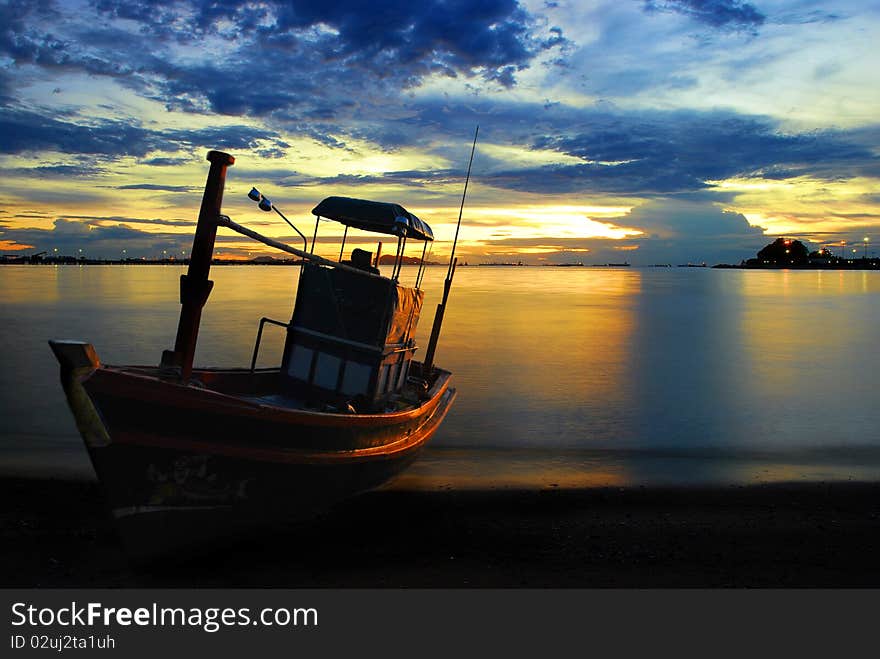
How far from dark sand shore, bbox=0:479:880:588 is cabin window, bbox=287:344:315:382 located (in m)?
2.15

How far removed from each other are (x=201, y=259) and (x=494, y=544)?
16.3ft

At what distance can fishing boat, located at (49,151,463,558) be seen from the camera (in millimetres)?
6965

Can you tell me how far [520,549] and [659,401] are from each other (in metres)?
14.1

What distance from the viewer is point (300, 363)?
10922 mm

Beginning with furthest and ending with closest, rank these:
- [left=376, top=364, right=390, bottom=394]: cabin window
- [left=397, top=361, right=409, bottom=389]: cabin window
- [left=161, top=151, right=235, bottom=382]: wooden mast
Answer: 1. [left=397, top=361, right=409, bottom=389]: cabin window
2. [left=376, top=364, right=390, bottom=394]: cabin window
3. [left=161, top=151, right=235, bottom=382]: wooden mast

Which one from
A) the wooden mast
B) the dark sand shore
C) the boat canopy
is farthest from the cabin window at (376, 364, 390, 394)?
the wooden mast

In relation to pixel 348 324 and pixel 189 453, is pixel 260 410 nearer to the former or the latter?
pixel 189 453

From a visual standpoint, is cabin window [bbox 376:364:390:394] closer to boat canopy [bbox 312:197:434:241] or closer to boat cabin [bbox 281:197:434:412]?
boat cabin [bbox 281:197:434:412]

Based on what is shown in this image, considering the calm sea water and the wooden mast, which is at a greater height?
the wooden mast

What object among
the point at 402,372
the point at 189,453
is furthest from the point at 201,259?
the point at 402,372

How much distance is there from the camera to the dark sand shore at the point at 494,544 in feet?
24.7
